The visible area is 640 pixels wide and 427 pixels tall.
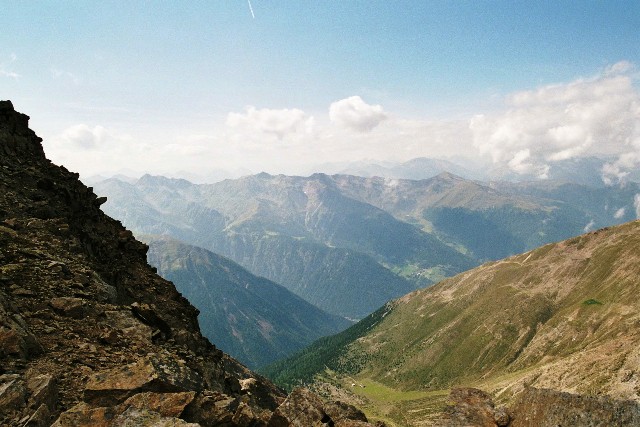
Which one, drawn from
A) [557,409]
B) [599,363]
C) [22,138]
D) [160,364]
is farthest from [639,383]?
[22,138]

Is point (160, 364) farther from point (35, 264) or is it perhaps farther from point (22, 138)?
point (22, 138)

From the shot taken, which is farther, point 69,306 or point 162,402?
point 69,306

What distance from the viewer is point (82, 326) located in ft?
87.1

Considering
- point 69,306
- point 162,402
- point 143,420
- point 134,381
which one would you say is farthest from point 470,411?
point 69,306

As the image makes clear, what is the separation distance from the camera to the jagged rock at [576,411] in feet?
53.3

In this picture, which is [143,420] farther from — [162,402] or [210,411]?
[210,411]

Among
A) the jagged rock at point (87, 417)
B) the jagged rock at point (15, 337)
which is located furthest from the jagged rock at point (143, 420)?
the jagged rock at point (15, 337)

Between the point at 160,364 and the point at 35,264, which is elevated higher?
the point at 35,264

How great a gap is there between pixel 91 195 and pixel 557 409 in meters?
58.2

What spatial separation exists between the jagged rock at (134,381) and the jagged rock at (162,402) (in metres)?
1.31

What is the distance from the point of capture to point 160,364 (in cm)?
2261

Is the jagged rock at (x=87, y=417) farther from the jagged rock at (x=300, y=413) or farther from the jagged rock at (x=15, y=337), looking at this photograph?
the jagged rock at (x=300, y=413)

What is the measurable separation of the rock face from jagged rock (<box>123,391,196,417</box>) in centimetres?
5

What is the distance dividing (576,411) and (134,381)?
21.4m
